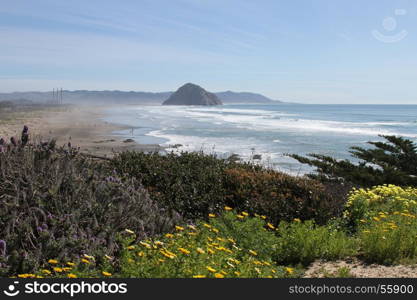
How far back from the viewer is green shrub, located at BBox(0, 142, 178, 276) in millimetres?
4535

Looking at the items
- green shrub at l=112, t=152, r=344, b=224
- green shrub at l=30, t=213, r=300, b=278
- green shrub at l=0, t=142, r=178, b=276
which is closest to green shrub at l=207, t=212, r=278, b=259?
green shrub at l=30, t=213, r=300, b=278

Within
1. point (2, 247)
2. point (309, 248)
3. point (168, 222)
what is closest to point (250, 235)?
point (309, 248)

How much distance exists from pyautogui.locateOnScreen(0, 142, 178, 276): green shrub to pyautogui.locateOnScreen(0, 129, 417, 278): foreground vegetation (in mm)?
12

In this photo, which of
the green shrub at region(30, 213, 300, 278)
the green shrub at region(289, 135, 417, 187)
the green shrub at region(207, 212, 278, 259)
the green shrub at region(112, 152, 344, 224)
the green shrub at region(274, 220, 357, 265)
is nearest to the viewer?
the green shrub at region(30, 213, 300, 278)

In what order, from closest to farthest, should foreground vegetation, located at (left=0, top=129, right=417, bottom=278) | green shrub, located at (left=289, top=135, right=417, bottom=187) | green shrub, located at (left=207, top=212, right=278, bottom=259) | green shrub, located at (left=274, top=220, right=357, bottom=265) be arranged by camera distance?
foreground vegetation, located at (left=0, top=129, right=417, bottom=278)
green shrub, located at (left=207, top=212, right=278, bottom=259)
green shrub, located at (left=274, top=220, right=357, bottom=265)
green shrub, located at (left=289, top=135, right=417, bottom=187)

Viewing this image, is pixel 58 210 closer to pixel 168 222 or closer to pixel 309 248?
pixel 168 222

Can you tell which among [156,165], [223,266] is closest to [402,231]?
[223,266]

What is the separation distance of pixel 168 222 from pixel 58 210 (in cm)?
142

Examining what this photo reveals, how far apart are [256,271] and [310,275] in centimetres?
92

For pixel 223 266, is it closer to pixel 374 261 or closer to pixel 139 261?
pixel 139 261

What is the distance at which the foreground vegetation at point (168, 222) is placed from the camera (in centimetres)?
444

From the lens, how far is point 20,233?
4.60 metres

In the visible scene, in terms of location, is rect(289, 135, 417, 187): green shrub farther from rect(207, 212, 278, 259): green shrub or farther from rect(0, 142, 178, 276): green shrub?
rect(0, 142, 178, 276): green shrub

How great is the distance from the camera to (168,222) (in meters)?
5.86
